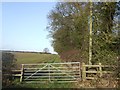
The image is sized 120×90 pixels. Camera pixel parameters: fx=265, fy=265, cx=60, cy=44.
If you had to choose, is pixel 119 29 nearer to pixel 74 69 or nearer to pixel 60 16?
pixel 74 69

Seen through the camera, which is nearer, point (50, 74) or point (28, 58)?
point (50, 74)

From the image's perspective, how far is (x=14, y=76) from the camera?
12672 millimetres

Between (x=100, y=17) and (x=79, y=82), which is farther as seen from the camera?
(x=100, y=17)

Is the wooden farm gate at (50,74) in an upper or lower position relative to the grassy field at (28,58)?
lower

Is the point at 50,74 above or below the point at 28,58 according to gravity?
below

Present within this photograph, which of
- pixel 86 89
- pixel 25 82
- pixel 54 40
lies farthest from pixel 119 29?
pixel 54 40

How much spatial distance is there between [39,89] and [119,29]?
544cm

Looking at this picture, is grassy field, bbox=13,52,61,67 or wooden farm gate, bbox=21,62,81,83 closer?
wooden farm gate, bbox=21,62,81,83

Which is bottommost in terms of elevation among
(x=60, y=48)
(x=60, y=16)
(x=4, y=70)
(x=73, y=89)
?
(x=73, y=89)

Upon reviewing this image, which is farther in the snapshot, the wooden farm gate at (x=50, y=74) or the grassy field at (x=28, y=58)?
the grassy field at (x=28, y=58)

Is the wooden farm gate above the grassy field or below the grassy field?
below

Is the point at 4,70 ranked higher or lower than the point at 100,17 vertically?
lower

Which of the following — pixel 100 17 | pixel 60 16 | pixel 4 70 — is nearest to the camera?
pixel 4 70

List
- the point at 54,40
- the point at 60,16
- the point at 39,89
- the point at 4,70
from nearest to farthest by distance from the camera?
the point at 39,89 → the point at 4,70 → the point at 60,16 → the point at 54,40
